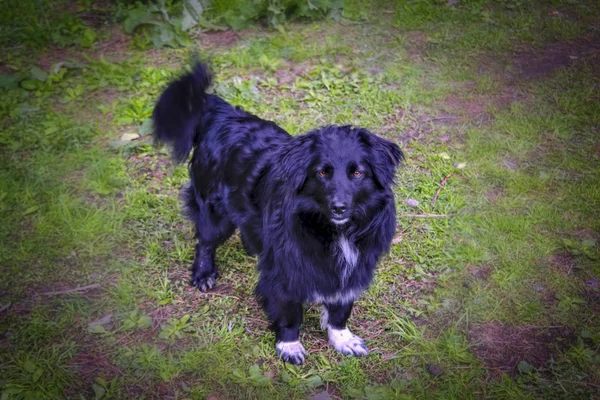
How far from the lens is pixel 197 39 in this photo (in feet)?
20.8

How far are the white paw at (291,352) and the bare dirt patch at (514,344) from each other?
105cm

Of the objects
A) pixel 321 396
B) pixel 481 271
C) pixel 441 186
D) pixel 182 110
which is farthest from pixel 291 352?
pixel 441 186

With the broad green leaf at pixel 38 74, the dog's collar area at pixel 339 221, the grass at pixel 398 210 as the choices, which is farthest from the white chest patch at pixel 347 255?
the broad green leaf at pixel 38 74

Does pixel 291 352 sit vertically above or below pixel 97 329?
above

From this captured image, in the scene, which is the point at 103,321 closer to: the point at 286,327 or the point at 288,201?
the point at 286,327

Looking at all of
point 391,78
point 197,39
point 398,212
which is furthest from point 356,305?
point 197,39

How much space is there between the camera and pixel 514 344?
321cm

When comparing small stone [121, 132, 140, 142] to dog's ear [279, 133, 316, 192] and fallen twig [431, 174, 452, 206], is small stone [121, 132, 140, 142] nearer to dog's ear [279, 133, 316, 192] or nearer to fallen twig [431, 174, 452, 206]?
dog's ear [279, 133, 316, 192]

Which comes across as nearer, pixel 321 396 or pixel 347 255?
pixel 347 255

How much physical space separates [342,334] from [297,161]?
119 centimetres

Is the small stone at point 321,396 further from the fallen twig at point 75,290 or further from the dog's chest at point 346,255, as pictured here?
the fallen twig at point 75,290

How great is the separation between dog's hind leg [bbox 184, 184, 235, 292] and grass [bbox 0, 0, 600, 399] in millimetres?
115

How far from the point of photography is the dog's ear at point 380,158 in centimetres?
265

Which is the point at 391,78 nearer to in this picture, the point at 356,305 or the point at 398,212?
the point at 398,212
